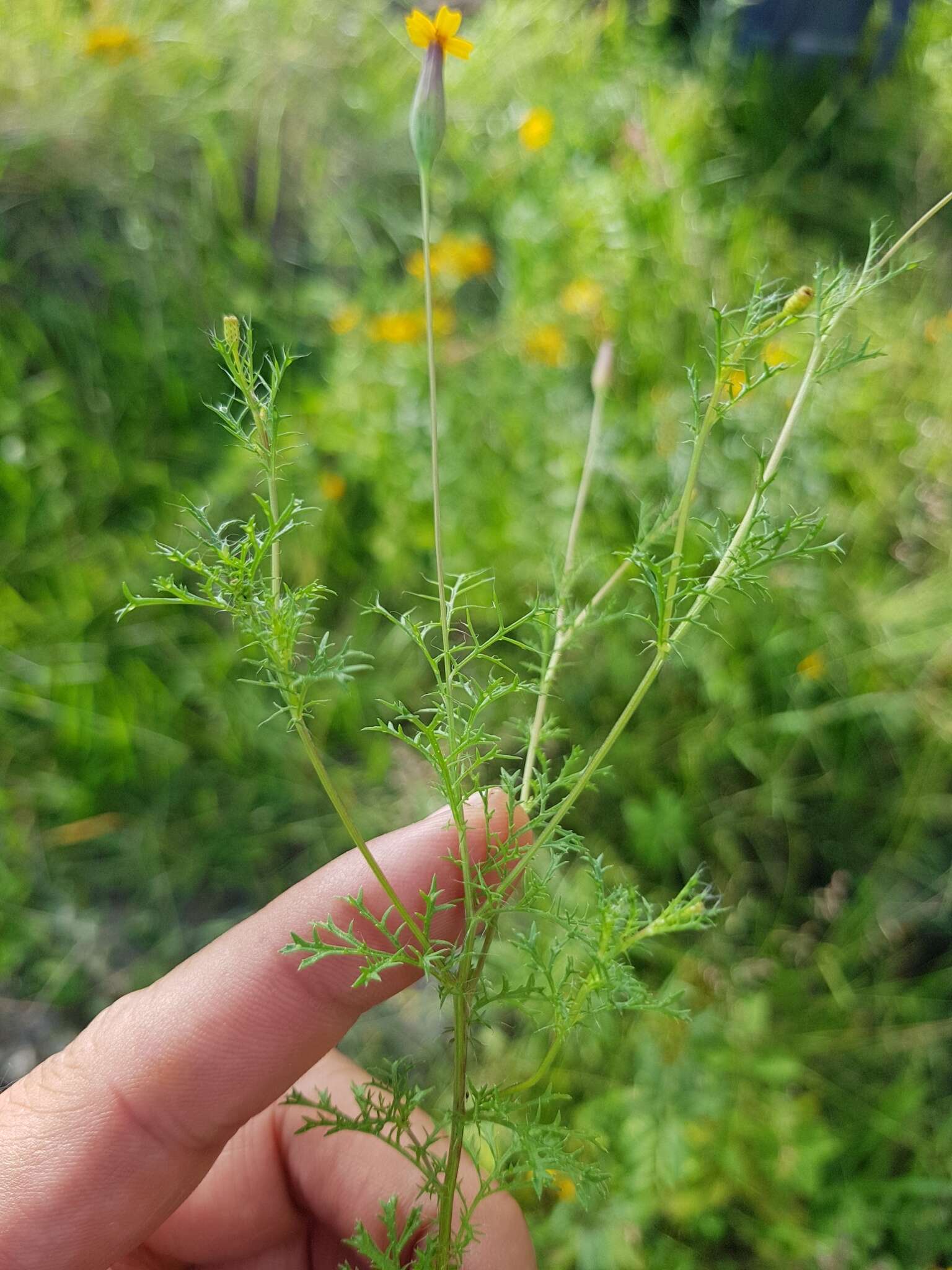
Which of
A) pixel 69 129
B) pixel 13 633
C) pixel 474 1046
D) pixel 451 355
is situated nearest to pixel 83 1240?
pixel 474 1046

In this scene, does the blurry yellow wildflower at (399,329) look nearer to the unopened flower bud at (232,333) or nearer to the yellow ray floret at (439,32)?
the yellow ray floret at (439,32)

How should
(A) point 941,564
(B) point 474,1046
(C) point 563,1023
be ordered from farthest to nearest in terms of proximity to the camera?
1. (A) point 941,564
2. (B) point 474,1046
3. (C) point 563,1023

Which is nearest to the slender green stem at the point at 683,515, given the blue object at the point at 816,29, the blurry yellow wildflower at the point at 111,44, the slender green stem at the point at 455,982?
the slender green stem at the point at 455,982

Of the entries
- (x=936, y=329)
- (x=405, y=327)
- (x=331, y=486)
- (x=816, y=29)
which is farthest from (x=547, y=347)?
(x=816, y=29)

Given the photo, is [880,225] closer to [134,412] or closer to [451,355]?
[451,355]

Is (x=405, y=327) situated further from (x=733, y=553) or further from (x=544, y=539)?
(x=733, y=553)
